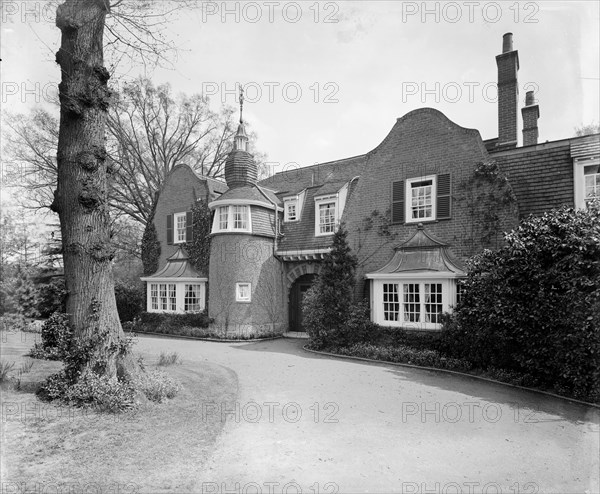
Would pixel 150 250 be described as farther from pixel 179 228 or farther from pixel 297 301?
pixel 297 301

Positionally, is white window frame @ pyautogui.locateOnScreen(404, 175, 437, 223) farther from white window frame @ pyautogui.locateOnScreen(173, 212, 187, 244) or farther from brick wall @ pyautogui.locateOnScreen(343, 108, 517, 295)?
white window frame @ pyautogui.locateOnScreen(173, 212, 187, 244)

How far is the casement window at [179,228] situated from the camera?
2039 cm

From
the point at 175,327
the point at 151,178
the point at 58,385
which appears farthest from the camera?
the point at 151,178

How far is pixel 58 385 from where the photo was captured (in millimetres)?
6746

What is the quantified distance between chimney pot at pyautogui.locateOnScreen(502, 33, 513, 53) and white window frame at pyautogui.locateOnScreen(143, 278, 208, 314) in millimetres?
16175

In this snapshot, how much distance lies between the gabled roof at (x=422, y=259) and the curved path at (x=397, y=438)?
3797mm

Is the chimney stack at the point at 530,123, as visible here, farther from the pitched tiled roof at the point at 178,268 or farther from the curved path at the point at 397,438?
the pitched tiled roof at the point at 178,268

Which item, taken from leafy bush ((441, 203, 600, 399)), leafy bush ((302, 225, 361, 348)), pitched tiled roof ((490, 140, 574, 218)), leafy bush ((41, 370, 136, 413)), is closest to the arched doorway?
leafy bush ((302, 225, 361, 348))

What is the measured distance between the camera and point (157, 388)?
7027 millimetres

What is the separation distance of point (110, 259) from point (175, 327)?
38.8 feet

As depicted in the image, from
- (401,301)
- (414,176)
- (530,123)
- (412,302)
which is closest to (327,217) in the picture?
(414,176)

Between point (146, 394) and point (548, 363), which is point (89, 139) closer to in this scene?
point (146, 394)

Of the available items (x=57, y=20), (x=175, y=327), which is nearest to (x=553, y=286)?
(x=57, y=20)

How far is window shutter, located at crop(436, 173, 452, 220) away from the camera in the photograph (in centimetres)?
1280
